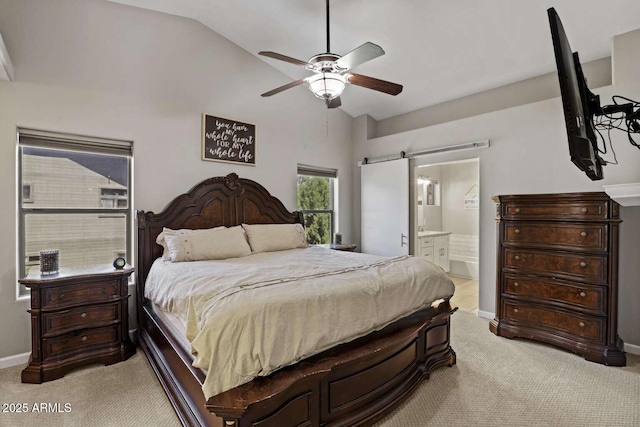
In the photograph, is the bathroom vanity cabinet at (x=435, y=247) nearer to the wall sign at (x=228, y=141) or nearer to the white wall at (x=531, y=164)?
the white wall at (x=531, y=164)

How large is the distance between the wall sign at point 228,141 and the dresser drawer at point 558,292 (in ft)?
11.0

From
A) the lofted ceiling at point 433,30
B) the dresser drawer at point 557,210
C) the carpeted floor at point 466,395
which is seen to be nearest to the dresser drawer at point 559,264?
the dresser drawer at point 557,210

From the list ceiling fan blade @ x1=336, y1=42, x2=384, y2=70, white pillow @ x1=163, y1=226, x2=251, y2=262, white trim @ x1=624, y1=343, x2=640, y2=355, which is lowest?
white trim @ x1=624, y1=343, x2=640, y2=355

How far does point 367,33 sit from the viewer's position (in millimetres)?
3303

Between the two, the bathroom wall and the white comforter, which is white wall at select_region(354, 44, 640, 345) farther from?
the bathroom wall

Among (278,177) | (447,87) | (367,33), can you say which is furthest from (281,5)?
(447,87)

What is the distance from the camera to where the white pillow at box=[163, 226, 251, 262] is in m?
2.94

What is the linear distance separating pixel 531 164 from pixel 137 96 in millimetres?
4314

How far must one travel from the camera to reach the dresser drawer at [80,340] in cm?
248

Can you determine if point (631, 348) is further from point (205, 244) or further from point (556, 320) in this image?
point (205, 244)

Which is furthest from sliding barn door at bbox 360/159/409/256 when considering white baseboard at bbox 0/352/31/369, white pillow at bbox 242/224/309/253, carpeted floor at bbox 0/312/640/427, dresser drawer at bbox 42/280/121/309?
white baseboard at bbox 0/352/31/369

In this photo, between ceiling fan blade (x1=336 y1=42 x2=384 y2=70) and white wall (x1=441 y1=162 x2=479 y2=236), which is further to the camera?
white wall (x1=441 y1=162 x2=479 y2=236)

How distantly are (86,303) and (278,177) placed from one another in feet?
8.39

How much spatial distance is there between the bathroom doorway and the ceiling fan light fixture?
351 centimetres
